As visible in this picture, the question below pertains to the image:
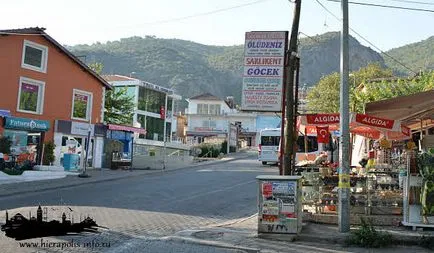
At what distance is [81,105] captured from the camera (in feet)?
109

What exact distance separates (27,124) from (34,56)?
4.36 meters

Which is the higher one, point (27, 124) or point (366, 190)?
point (27, 124)

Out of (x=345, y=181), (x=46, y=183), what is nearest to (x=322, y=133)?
(x=345, y=181)

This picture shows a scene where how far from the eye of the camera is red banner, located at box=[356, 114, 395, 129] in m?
12.1

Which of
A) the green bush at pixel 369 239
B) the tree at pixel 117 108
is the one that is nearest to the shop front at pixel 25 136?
the tree at pixel 117 108

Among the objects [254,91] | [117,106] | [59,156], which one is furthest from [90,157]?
[254,91]

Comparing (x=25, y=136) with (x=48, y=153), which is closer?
(x=25, y=136)

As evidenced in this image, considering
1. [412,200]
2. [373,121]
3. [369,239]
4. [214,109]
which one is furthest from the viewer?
[214,109]

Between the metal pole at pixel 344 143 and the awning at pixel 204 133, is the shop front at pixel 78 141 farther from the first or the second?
the awning at pixel 204 133

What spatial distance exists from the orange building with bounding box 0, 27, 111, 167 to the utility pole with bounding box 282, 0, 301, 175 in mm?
18770

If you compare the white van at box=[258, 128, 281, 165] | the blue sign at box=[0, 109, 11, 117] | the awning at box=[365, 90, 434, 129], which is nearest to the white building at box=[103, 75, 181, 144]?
the white van at box=[258, 128, 281, 165]

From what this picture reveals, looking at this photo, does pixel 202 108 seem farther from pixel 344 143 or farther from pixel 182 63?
pixel 344 143

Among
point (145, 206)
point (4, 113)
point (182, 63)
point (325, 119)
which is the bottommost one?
point (145, 206)

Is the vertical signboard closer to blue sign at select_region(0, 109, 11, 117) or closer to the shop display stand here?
the shop display stand
